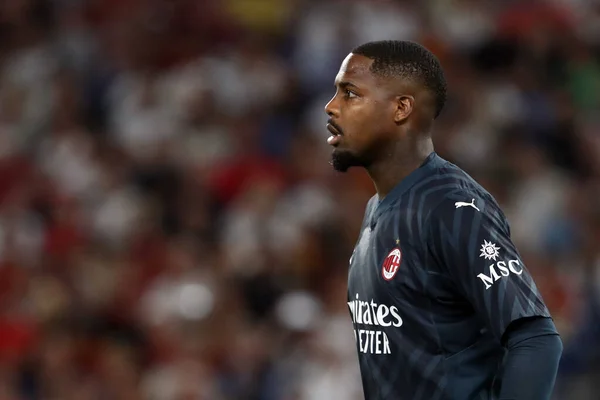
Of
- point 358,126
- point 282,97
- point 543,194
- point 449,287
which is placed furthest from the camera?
point 282,97

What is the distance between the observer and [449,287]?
3.10 metres

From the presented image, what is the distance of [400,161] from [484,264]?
503mm

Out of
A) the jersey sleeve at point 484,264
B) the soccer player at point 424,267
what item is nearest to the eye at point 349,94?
the soccer player at point 424,267

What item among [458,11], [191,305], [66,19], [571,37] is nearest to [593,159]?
[571,37]

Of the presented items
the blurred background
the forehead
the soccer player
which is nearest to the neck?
the soccer player

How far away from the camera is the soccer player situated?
298 centimetres

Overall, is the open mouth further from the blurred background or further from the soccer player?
the blurred background

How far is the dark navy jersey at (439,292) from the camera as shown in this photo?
2998 mm

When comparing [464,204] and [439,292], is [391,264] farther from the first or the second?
[464,204]

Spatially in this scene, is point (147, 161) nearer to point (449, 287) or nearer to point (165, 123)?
point (165, 123)

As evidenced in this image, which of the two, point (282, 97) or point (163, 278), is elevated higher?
point (282, 97)

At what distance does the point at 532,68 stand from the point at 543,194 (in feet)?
6.33

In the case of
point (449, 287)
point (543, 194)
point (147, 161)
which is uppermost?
point (147, 161)

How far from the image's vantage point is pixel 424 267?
3.12 metres
